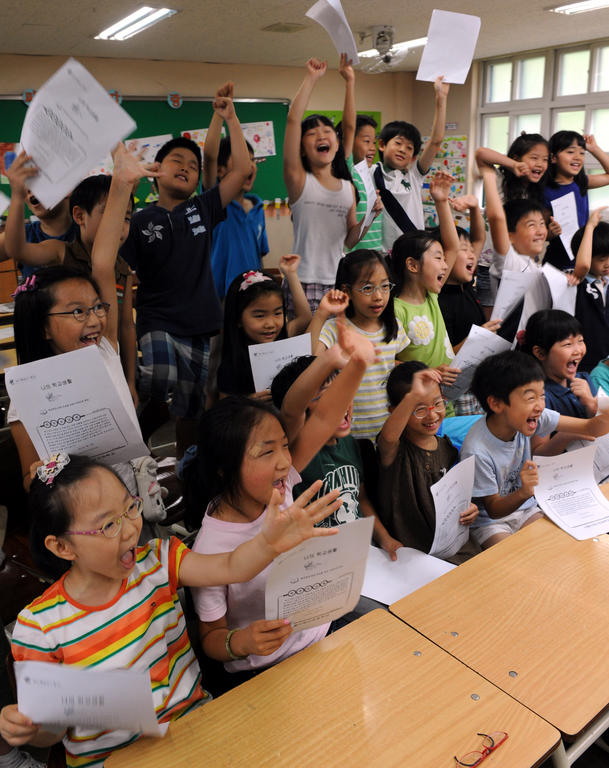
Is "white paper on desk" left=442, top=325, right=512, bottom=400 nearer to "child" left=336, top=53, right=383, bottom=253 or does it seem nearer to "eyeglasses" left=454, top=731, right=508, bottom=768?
"child" left=336, top=53, right=383, bottom=253

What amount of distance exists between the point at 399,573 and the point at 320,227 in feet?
5.46

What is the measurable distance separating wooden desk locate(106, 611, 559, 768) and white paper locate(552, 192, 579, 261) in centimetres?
270

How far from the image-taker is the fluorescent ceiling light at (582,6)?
14.5 ft

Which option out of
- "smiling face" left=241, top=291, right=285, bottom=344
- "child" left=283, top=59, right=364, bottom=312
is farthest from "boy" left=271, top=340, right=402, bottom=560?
"child" left=283, top=59, right=364, bottom=312

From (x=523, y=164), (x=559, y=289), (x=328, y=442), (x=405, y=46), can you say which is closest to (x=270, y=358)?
(x=328, y=442)

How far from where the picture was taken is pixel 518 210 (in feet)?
10.0

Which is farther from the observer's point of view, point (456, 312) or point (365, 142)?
point (365, 142)

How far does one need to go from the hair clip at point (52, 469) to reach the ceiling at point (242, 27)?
137 inches

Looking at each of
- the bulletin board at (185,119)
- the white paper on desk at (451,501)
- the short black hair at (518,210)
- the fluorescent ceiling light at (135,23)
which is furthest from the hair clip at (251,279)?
the bulletin board at (185,119)

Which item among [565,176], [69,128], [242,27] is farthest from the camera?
[242,27]

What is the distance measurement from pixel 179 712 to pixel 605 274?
279 centimetres

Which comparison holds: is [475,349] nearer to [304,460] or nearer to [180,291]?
[304,460]

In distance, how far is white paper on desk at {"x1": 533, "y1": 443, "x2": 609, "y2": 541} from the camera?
63.6 inches

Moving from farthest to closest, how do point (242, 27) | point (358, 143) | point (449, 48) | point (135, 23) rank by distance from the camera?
point (242, 27), point (135, 23), point (358, 143), point (449, 48)
